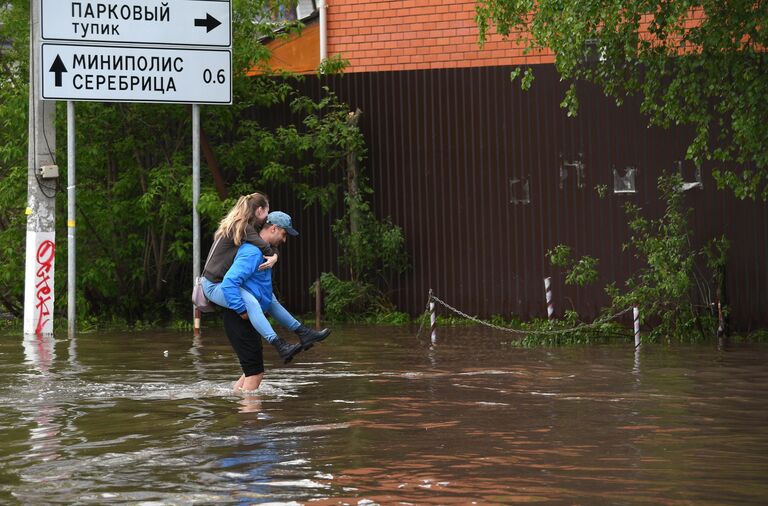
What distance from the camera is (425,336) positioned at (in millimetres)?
18234

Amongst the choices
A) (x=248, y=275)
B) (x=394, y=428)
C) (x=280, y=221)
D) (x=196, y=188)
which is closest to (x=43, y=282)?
(x=196, y=188)

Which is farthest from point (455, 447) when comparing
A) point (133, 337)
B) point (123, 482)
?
point (133, 337)

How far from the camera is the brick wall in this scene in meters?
24.6

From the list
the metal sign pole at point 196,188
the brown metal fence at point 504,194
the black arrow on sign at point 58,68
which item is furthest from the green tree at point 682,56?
the black arrow on sign at point 58,68

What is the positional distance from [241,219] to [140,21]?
7.95 meters

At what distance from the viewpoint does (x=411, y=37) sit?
980 inches

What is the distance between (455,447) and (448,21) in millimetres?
16489

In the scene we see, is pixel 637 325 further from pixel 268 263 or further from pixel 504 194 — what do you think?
pixel 268 263

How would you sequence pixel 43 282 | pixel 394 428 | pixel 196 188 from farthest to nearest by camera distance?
1. pixel 196 188
2. pixel 43 282
3. pixel 394 428

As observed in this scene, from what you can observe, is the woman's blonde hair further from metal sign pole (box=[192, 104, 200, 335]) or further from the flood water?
metal sign pole (box=[192, 104, 200, 335])

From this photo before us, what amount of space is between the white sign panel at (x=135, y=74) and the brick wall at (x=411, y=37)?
6.13 m

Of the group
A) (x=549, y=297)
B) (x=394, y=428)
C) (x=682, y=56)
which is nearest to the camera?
(x=394, y=428)

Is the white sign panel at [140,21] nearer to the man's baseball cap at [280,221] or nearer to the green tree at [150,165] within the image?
the green tree at [150,165]

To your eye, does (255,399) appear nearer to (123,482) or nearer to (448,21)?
(123,482)
